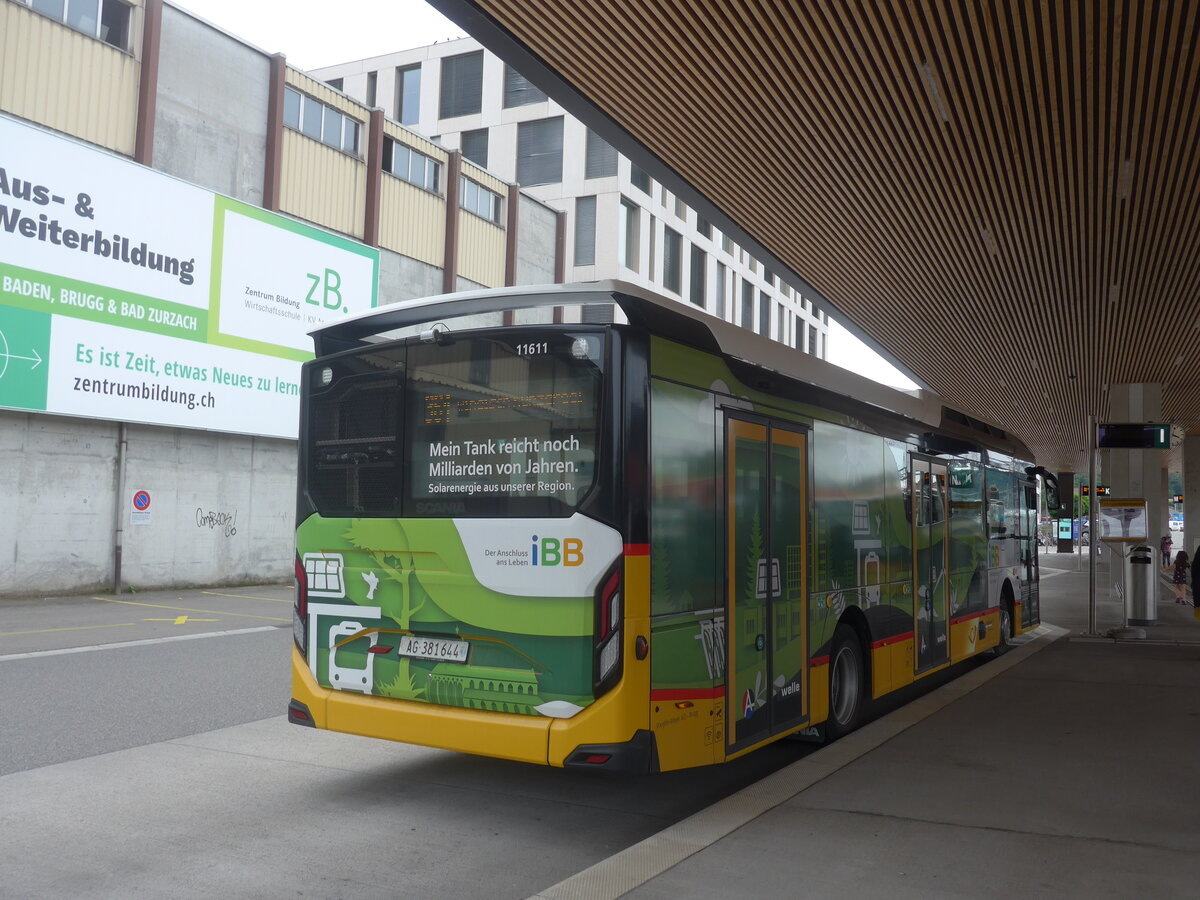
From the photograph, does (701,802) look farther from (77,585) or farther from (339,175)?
(339,175)

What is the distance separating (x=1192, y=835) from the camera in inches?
210

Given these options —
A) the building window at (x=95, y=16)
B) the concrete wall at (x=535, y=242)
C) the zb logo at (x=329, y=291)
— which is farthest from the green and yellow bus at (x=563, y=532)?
the concrete wall at (x=535, y=242)

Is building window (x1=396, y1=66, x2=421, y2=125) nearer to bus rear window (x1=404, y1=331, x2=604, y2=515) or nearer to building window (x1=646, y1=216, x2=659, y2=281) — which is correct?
building window (x1=646, y1=216, x2=659, y2=281)

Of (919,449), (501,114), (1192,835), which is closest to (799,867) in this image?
(1192,835)

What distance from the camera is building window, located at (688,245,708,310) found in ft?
161

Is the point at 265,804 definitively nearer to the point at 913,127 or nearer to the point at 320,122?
the point at 913,127

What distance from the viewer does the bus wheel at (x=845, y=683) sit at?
7645mm

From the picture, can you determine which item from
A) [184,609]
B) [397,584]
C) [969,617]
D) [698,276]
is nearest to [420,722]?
[397,584]

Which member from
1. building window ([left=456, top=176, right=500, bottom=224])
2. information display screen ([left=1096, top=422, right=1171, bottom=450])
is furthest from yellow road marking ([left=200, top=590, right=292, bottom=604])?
information display screen ([left=1096, top=422, right=1171, bottom=450])

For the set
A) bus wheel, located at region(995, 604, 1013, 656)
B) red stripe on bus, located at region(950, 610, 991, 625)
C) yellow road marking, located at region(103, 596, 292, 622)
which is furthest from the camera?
yellow road marking, located at region(103, 596, 292, 622)

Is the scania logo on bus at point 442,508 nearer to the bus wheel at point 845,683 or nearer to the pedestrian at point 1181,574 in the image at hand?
the bus wheel at point 845,683

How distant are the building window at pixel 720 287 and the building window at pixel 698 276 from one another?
1.29 m

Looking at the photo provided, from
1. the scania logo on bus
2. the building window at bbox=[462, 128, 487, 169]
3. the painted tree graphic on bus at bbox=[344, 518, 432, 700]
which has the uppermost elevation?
the building window at bbox=[462, 128, 487, 169]

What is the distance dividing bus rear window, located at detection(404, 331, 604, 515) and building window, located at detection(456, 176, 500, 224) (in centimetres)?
2639
